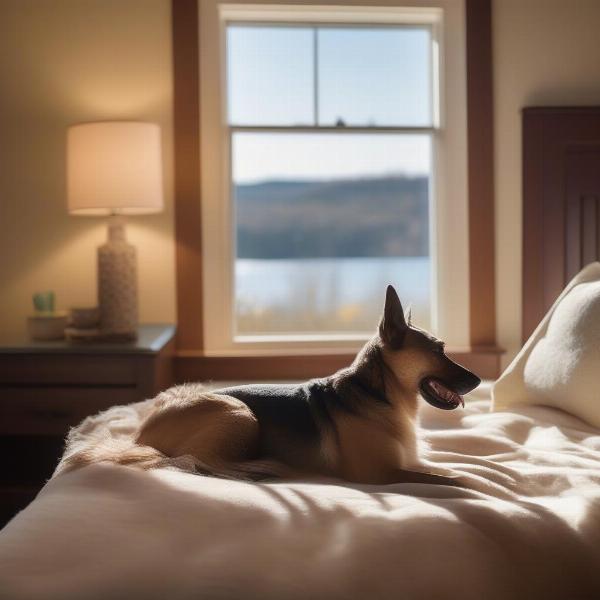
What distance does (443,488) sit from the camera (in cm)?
141

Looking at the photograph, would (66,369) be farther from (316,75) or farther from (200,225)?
(316,75)

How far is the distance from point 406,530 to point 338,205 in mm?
2603

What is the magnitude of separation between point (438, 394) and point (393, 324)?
0.19 m

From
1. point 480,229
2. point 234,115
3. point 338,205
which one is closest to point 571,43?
point 480,229

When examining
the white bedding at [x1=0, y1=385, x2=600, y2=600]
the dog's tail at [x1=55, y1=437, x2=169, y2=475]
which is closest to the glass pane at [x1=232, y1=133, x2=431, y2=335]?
the dog's tail at [x1=55, y1=437, x2=169, y2=475]

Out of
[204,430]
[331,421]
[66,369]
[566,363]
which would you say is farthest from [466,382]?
[66,369]

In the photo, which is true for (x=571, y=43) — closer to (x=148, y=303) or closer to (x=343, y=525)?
(x=148, y=303)

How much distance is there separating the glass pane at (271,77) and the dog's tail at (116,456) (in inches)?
89.1

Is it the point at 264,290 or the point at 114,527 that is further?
the point at 264,290

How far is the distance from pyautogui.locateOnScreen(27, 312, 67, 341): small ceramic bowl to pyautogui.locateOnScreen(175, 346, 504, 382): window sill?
595 millimetres

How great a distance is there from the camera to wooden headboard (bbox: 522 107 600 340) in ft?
A: 11.3

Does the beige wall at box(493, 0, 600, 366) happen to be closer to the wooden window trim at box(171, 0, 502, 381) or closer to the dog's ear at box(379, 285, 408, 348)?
the wooden window trim at box(171, 0, 502, 381)

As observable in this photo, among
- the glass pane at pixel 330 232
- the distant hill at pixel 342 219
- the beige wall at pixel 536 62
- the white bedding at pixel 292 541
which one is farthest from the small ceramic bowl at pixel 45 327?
the beige wall at pixel 536 62

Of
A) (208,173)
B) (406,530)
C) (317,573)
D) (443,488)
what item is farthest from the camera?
(208,173)
